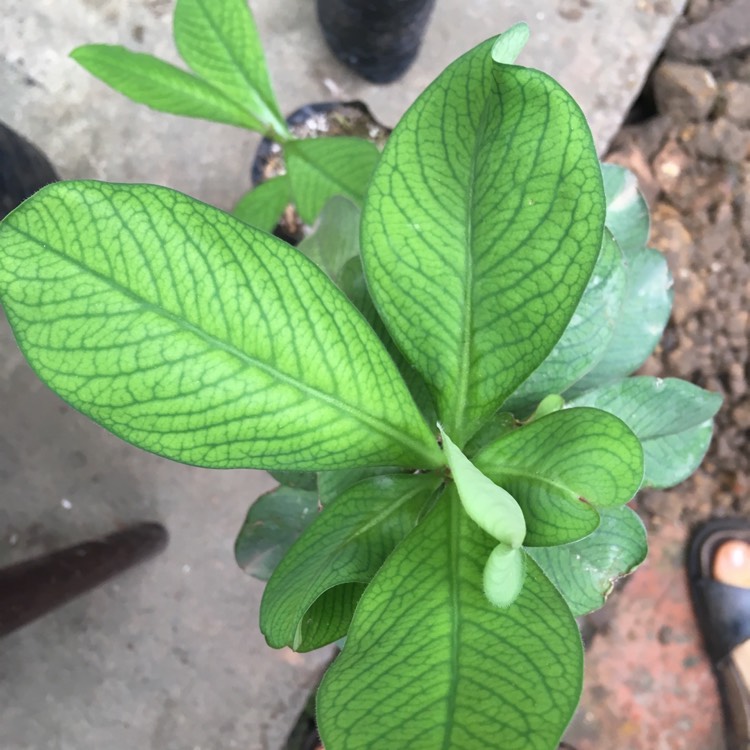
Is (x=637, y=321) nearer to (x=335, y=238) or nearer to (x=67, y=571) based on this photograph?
(x=335, y=238)

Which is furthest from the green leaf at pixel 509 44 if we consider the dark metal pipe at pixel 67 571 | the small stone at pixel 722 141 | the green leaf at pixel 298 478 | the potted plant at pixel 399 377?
the small stone at pixel 722 141

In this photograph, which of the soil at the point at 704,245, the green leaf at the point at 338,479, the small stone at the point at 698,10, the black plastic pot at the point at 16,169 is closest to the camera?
the green leaf at the point at 338,479

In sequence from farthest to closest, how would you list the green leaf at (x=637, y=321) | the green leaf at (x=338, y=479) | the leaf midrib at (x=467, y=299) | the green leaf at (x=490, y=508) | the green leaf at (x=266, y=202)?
the green leaf at (x=266, y=202) < the green leaf at (x=637, y=321) < the green leaf at (x=338, y=479) < the leaf midrib at (x=467, y=299) < the green leaf at (x=490, y=508)

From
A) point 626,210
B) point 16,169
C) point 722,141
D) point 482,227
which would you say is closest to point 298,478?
point 482,227

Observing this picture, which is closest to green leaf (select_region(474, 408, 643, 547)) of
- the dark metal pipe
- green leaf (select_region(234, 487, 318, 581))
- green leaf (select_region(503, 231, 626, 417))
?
green leaf (select_region(503, 231, 626, 417))

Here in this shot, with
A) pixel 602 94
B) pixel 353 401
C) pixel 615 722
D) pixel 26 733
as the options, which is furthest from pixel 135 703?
pixel 602 94

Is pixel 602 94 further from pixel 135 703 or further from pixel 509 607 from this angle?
pixel 135 703

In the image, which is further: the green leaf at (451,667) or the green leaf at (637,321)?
the green leaf at (637,321)

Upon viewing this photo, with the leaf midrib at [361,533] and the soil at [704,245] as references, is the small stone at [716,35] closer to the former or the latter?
the soil at [704,245]

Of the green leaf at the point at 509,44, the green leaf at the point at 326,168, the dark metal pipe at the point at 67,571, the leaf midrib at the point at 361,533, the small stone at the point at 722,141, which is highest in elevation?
the green leaf at the point at 509,44
